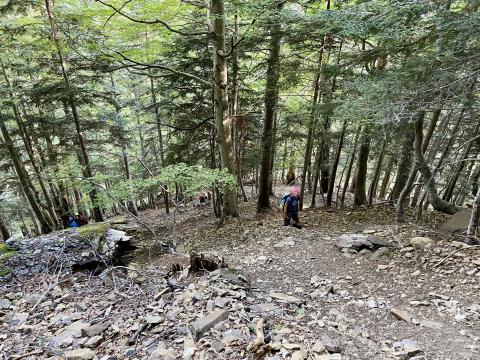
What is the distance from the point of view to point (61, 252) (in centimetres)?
725

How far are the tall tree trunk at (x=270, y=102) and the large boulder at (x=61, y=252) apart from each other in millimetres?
5879

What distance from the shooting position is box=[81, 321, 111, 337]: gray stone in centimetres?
403

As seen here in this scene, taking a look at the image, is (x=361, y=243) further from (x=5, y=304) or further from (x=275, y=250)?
(x=5, y=304)

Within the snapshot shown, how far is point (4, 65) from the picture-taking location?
11453 mm

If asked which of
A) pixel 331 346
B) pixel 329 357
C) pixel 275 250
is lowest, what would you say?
pixel 275 250

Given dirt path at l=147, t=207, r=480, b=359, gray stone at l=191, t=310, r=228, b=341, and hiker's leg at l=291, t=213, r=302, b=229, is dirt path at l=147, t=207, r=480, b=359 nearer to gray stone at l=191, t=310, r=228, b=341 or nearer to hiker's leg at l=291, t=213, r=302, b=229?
hiker's leg at l=291, t=213, r=302, b=229

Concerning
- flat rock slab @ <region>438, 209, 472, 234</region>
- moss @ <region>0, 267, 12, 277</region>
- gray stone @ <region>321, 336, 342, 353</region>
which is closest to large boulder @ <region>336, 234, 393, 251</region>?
flat rock slab @ <region>438, 209, 472, 234</region>

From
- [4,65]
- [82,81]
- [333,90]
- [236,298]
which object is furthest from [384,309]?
[4,65]

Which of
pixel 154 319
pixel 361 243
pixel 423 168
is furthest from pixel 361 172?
pixel 154 319

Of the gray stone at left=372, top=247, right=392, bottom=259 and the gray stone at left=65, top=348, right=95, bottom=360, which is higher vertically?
the gray stone at left=65, top=348, right=95, bottom=360

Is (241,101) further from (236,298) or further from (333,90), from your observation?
(236,298)

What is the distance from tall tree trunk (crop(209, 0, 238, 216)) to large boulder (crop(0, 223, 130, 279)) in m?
4.02

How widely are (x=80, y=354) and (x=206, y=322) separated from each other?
59.8 inches

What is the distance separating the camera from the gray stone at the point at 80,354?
11.5ft
